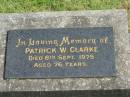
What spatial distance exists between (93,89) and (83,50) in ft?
1.56

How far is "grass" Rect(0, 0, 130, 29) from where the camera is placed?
6227 millimetres

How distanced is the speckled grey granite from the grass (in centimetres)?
151

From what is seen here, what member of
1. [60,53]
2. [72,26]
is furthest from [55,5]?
[60,53]

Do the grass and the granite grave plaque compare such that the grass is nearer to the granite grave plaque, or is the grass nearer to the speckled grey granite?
the speckled grey granite

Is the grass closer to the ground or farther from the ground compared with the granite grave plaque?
farther from the ground

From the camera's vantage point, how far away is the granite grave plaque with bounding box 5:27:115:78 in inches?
168

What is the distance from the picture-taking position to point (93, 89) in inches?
164

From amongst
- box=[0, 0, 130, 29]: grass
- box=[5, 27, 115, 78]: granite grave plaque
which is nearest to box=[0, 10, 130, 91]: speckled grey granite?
box=[5, 27, 115, 78]: granite grave plaque

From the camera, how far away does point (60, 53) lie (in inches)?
173

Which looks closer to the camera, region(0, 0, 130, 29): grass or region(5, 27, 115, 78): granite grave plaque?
region(5, 27, 115, 78): granite grave plaque

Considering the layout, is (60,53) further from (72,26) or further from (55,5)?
(55,5)

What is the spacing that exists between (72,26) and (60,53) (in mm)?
384

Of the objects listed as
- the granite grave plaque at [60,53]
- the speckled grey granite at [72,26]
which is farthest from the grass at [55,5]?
the granite grave plaque at [60,53]

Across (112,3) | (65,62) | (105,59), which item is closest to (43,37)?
(65,62)
